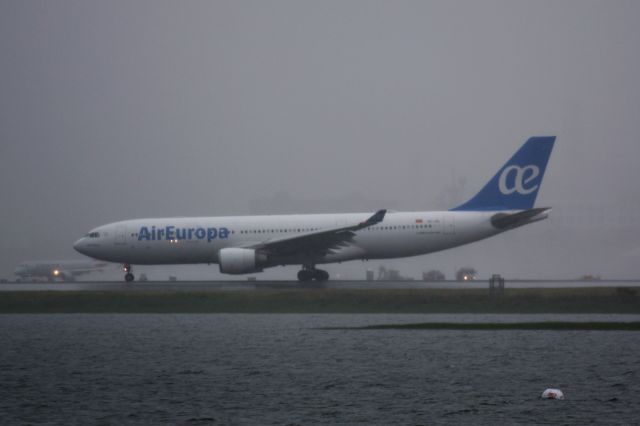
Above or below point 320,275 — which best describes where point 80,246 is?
A: above

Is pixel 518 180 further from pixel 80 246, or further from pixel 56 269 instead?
pixel 56 269

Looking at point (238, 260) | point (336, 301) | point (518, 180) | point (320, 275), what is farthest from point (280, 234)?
point (518, 180)

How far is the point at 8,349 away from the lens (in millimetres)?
31391

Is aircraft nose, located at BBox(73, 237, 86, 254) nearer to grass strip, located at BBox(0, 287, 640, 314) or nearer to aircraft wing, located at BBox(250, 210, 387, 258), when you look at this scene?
grass strip, located at BBox(0, 287, 640, 314)

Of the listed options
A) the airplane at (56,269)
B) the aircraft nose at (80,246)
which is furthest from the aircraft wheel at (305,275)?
the airplane at (56,269)

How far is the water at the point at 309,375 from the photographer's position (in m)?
20.6

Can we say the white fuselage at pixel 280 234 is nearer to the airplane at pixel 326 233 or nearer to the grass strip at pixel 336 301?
the airplane at pixel 326 233

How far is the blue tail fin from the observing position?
53.5 meters

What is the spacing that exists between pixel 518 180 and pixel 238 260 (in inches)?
680

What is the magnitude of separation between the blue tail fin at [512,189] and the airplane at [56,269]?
1345 inches

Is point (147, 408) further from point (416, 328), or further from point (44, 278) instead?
point (44, 278)

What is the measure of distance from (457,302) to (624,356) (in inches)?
505

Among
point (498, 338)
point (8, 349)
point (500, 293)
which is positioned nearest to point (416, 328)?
point (498, 338)

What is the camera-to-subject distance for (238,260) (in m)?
49.4
